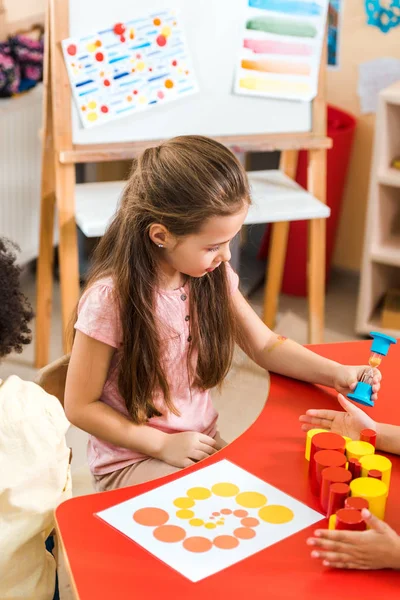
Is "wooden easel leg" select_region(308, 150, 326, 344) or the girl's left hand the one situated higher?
the girl's left hand

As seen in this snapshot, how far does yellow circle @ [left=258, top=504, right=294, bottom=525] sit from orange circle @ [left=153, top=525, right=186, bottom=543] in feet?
0.37

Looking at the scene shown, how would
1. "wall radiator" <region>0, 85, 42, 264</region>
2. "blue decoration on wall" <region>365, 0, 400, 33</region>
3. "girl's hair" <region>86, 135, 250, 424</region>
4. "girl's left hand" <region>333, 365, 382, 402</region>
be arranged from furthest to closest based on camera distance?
"blue decoration on wall" <region>365, 0, 400, 33</region> → "wall radiator" <region>0, 85, 42, 264</region> → "girl's left hand" <region>333, 365, 382, 402</region> → "girl's hair" <region>86, 135, 250, 424</region>

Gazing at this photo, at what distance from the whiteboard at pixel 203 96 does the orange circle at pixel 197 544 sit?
154cm

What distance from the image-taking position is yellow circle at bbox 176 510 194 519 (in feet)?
3.59

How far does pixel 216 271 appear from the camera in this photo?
153cm

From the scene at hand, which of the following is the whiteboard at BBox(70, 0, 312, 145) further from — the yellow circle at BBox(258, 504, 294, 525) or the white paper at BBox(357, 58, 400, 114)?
the yellow circle at BBox(258, 504, 294, 525)

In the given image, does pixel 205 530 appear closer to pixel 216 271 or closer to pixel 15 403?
pixel 15 403

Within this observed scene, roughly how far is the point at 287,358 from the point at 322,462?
0.39 meters

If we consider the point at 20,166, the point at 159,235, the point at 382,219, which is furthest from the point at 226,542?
the point at 20,166

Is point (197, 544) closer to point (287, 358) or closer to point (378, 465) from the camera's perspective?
point (378, 465)

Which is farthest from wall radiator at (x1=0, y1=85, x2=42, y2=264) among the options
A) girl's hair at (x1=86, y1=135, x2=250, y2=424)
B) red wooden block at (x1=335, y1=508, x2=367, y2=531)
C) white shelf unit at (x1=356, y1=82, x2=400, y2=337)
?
red wooden block at (x1=335, y1=508, x2=367, y2=531)

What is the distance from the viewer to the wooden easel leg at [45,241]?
2.46 metres

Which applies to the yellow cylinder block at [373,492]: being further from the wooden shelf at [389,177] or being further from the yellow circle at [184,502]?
the wooden shelf at [389,177]

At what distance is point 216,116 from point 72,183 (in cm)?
49
